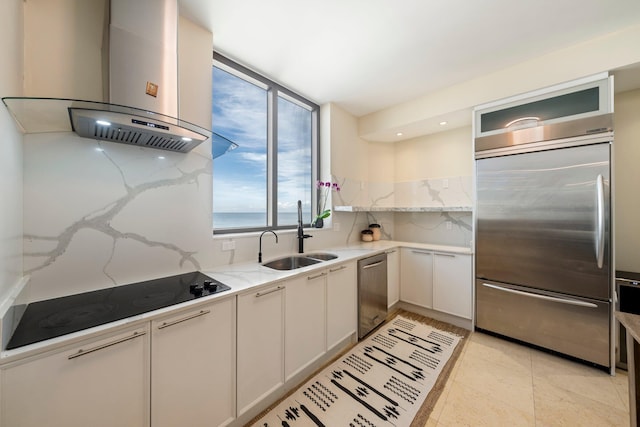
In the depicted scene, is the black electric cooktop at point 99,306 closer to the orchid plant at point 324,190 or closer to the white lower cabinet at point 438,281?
the orchid plant at point 324,190

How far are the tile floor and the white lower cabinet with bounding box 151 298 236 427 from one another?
1.28 meters

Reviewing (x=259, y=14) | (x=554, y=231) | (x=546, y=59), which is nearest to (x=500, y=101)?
(x=546, y=59)

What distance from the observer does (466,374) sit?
1.85 m

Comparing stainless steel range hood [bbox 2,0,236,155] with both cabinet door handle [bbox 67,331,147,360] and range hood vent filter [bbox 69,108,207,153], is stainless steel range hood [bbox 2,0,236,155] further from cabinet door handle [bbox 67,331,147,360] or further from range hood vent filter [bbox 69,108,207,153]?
cabinet door handle [bbox 67,331,147,360]

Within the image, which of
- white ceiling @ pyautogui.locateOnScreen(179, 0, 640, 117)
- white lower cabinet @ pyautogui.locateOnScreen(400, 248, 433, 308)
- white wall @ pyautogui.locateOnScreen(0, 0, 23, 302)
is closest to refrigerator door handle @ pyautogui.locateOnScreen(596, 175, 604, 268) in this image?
white ceiling @ pyautogui.locateOnScreen(179, 0, 640, 117)

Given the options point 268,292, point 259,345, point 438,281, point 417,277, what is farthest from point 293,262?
point 438,281

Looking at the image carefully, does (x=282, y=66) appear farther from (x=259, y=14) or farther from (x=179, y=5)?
(x=179, y=5)

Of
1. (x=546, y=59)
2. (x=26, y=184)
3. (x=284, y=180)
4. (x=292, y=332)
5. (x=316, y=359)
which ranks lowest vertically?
(x=316, y=359)

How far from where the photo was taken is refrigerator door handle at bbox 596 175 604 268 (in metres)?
1.77

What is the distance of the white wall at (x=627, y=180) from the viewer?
210 cm

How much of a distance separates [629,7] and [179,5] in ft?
10.0

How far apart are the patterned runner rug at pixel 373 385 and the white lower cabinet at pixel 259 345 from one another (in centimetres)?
18

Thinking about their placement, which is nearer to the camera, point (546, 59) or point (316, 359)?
point (316, 359)

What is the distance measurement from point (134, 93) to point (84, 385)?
137cm
